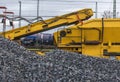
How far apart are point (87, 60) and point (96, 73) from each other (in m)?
1.65

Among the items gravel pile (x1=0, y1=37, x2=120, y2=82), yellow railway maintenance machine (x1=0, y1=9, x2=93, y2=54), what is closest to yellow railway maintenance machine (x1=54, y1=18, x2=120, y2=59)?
yellow railway maintenance machine (x1=0, y1=9, x2=93, y2=54)

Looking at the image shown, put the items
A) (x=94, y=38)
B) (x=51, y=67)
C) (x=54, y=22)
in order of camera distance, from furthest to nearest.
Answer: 1. (x=54, y=22)
2. (x=94, y=38)
3. (x=51, y=67)

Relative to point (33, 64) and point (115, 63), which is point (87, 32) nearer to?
point (115, 63)

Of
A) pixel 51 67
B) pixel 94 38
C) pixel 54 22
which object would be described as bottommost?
pixel 51 67

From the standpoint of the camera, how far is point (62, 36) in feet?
65.4

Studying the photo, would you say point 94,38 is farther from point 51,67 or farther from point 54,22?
point 51,67

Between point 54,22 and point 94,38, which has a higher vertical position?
point 54,22

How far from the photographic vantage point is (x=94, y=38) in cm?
1950

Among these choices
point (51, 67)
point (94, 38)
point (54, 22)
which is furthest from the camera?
point (54, 22)

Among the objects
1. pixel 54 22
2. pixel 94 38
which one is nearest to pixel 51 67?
pixel 94 38

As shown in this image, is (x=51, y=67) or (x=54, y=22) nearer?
(x=51, y=67)

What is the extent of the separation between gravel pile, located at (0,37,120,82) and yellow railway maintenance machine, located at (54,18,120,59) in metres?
4.09

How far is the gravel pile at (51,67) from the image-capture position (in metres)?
11.7

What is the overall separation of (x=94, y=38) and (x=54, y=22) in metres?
2.28
